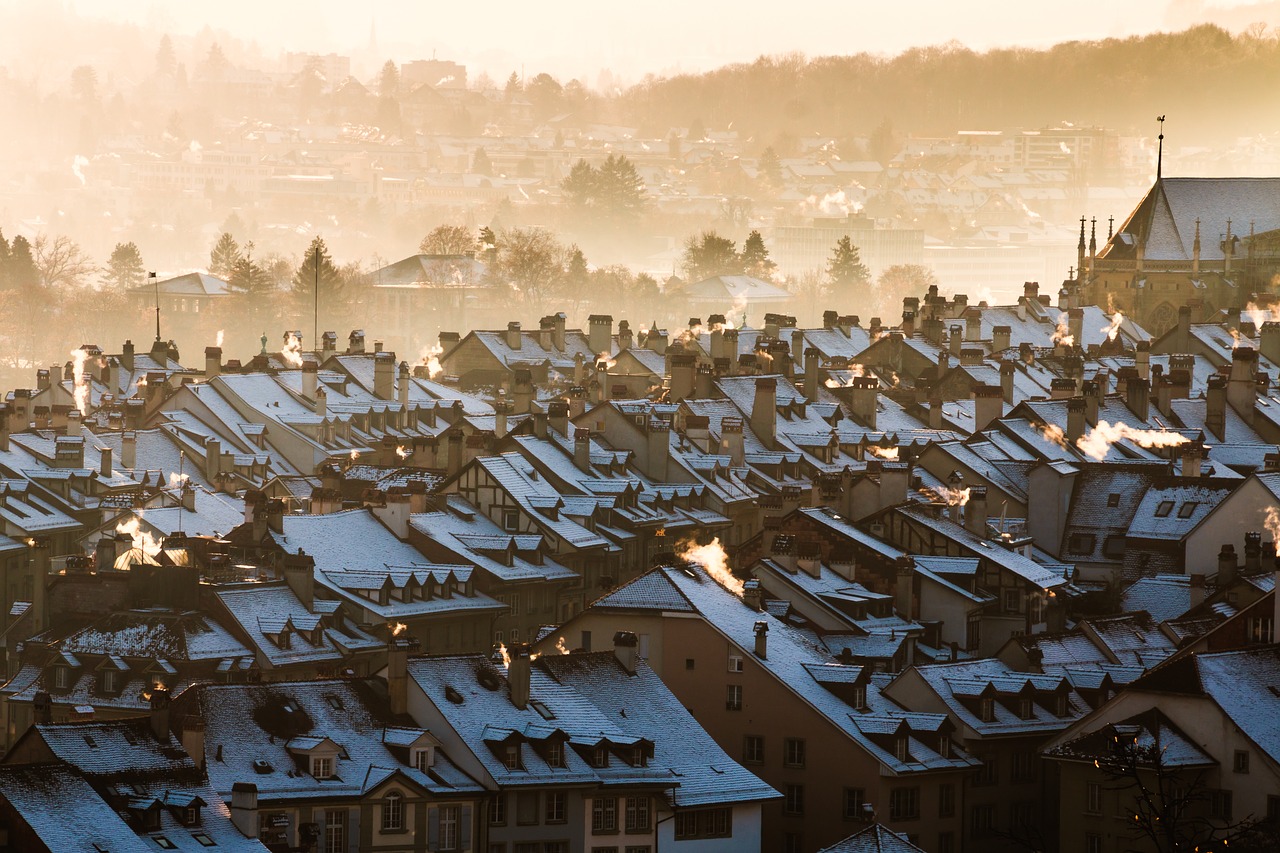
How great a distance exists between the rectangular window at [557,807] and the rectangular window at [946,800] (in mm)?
10898

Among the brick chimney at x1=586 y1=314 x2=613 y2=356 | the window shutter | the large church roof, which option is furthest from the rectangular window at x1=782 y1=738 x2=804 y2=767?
the large church roof

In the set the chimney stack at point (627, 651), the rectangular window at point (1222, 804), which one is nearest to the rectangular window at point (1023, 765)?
the rectangular window at point (1222, 804)

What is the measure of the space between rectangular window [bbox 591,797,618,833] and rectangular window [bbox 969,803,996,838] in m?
11.0

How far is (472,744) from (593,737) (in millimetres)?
3261

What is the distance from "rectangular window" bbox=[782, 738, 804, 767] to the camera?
250 feet

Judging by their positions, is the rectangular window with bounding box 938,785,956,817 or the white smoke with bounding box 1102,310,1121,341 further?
the white smoke with bounding box 1102,310,1121,341

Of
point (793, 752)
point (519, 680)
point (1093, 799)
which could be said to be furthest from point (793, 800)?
point (519, 680)

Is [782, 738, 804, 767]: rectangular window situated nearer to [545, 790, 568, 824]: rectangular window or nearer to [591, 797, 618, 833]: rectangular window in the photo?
[591, 797, 618, 833]: rectangular window

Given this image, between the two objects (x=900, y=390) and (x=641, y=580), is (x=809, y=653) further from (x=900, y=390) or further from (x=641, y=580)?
(x=900, y=390)

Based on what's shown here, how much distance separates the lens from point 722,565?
8819 cm

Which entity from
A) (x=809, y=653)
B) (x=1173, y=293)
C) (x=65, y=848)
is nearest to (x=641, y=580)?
(x=809, y=653)

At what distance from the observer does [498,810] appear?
6750 centimetres

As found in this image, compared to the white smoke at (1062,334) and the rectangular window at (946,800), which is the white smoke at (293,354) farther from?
the rectangular window at (946,800)

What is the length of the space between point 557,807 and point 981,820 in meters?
12.7
